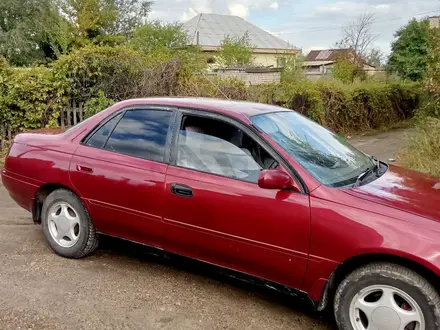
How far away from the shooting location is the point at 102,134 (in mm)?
4094

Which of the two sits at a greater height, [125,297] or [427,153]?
[427,153]

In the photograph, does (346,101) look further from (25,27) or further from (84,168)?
(25,27)

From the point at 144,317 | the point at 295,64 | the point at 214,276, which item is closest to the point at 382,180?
the point at 214,276

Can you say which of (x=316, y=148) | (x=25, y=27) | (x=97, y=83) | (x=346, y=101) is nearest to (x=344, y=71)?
(x=346, y=101)

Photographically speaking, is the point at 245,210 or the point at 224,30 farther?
the point at 224,30

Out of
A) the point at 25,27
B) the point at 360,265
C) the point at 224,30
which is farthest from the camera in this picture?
the point at 224,30

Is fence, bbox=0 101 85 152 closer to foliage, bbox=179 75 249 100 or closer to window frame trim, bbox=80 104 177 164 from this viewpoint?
foliage, bbox=179 75 249 100

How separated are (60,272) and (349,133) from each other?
1319 centimetres

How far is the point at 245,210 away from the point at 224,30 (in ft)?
112

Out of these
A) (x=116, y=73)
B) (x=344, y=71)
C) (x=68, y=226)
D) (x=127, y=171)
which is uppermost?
(x=344, y=71)

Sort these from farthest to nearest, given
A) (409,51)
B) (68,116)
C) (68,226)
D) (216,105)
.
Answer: (409,51) < (68,116) < (68,226) < (216,105)

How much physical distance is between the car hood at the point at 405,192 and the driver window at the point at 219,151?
0.73 m

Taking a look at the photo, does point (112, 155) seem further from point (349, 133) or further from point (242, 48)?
point (242, 48)

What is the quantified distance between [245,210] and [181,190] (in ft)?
1.90
